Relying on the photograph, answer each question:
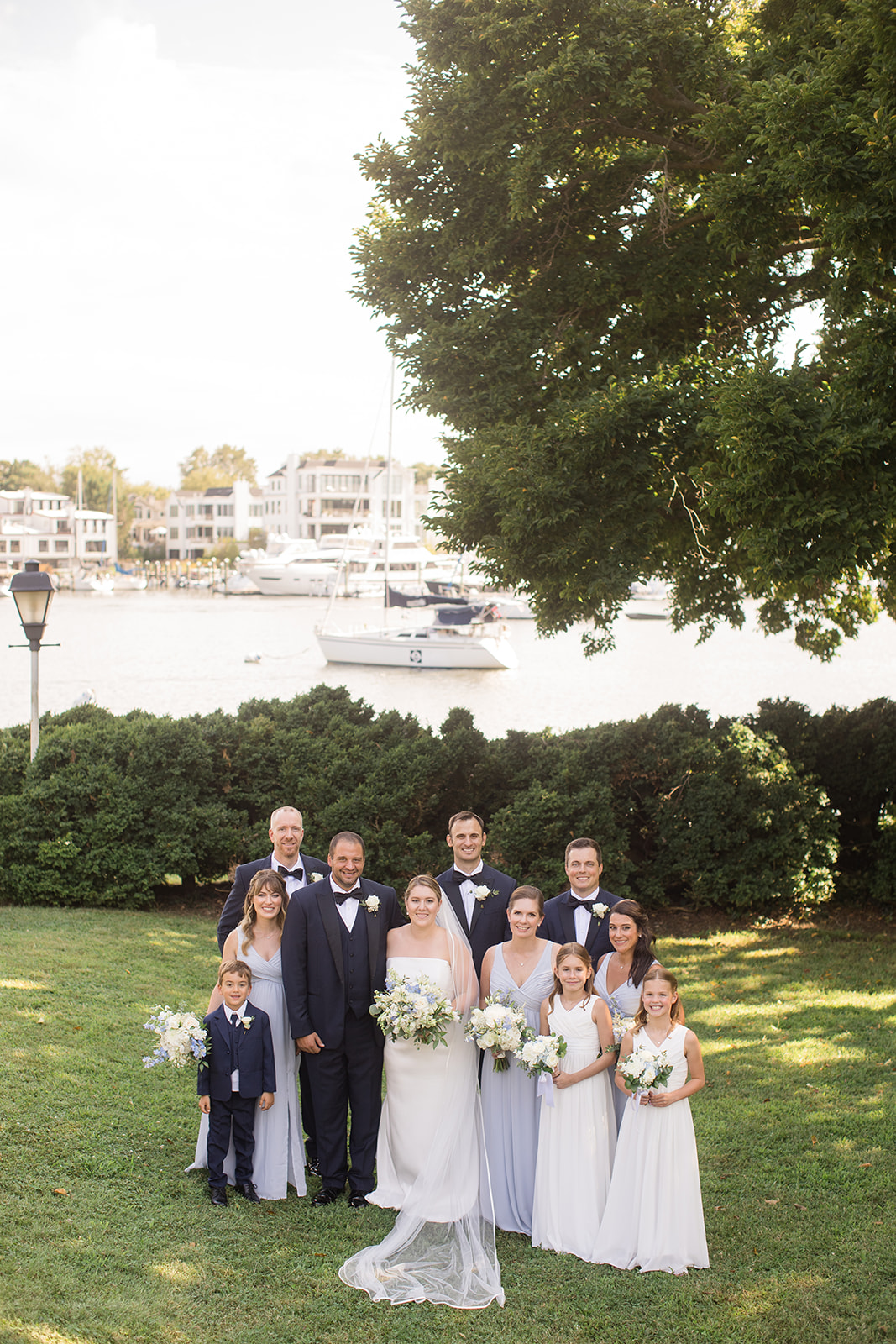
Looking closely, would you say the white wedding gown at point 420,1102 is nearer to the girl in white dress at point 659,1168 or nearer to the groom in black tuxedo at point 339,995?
the groom in black tuxedo at point 339,995

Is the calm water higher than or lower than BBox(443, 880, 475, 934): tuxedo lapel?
lower

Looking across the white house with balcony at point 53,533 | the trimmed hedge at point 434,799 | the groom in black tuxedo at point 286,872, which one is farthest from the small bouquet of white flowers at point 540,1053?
the white house with balcony at point 53,533

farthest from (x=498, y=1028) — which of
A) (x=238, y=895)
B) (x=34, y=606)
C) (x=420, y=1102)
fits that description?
(x=34, y=606)

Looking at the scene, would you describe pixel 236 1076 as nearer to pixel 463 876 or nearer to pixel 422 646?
pixel 463 876

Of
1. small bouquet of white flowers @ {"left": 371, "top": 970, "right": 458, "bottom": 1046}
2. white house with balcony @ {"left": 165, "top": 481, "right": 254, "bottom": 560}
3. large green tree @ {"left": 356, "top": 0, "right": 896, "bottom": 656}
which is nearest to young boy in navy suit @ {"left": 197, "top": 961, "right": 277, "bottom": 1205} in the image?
small bouquet of white flowers @ {"left": 371, "top": 970, "right": 458, "bottom": 1046}

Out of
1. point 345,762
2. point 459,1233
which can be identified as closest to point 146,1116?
point 459,1233

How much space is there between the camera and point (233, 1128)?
Answer: 6.33 meters

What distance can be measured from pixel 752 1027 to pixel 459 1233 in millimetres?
4936

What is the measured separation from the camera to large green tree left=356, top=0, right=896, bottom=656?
891 cm

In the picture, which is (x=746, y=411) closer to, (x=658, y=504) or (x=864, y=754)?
(x=658, y=504)

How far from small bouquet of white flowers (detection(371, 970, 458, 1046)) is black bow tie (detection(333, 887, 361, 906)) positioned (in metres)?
0.54

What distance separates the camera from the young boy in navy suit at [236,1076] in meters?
6.25

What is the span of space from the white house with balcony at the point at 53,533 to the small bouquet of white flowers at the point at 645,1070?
505 ft

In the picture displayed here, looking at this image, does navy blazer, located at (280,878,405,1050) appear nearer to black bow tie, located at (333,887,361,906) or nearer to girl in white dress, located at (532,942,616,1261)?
black bow tie, located at (333,887,361,906)
